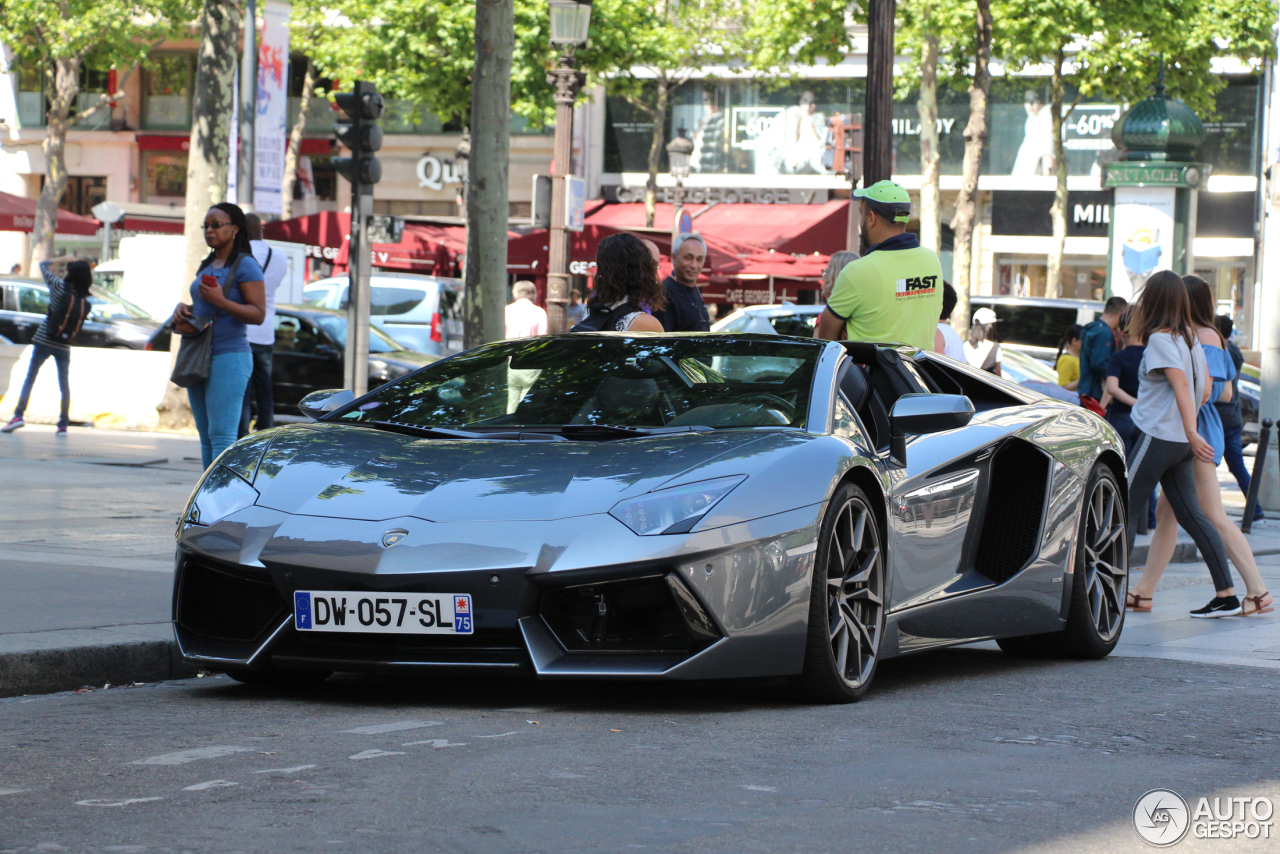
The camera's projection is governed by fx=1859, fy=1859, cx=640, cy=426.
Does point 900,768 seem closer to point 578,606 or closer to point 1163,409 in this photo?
point 578,606

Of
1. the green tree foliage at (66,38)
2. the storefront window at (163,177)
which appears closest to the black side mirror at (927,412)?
the green tree foliage at (66,38)

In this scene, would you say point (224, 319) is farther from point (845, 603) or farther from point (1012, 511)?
point (845, 603)

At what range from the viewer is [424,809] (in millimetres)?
3949

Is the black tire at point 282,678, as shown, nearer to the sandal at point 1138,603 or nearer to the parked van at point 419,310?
the sandal at point 1138,603

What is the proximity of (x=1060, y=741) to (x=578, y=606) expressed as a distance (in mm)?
1385

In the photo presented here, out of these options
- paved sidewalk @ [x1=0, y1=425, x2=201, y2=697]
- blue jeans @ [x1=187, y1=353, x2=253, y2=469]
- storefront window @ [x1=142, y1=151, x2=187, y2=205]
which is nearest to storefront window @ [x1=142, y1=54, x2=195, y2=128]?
storefront window @ [x1=142, y1=151, x2=187, y2=205]

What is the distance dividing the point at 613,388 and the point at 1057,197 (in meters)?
34.1

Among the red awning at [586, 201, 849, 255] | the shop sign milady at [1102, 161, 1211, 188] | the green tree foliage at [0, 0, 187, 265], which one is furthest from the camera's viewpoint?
the green tree foliage at [0, 0, 187, 265]

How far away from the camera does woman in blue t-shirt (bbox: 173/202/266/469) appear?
10094mm

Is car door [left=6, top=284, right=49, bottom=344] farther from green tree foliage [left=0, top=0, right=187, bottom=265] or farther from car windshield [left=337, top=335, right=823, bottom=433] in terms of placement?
car windshield [left=337, top=335, right=823, bottom=433]

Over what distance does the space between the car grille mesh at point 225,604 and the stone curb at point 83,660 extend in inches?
9.0

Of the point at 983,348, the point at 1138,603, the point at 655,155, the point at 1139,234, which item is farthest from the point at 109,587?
the point at 655,155

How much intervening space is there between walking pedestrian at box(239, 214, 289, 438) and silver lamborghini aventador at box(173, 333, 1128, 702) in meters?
6.47

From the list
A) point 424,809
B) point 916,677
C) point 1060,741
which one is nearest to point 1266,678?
point 916,677
